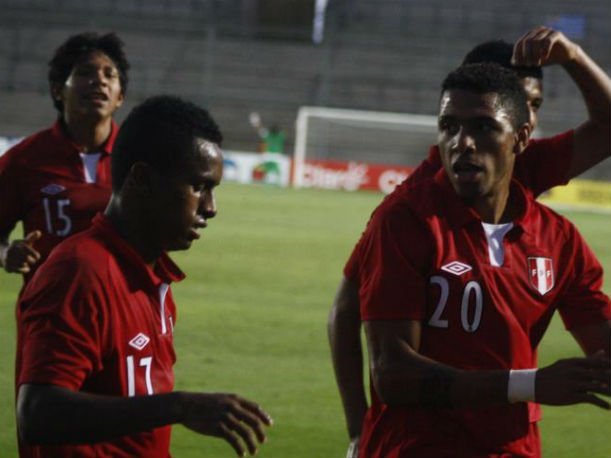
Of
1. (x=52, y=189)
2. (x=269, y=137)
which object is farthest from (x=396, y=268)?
(x=269, y=137)

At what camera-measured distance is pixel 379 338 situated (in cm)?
409

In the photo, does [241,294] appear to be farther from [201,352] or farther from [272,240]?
[272,240]

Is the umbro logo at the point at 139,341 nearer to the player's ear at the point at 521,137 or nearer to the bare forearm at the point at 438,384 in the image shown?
the bare forearm at the point at 438,384

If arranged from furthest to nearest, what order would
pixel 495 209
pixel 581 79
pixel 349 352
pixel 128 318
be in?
1. pixel 581 79
2. pixel 349 352
3. pixel 495 209
4. pixel 128 318

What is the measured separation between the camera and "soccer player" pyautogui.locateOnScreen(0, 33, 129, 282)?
7.01 m

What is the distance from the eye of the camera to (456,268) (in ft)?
13.7

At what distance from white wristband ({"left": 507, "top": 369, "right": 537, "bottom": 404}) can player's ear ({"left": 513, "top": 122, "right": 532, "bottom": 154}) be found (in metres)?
0.84

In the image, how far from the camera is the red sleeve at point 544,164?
534 cm

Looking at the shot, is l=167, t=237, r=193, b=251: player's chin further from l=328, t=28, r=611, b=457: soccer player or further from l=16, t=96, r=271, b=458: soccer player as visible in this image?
l=328, t=28, r=611, b=457: soccer player

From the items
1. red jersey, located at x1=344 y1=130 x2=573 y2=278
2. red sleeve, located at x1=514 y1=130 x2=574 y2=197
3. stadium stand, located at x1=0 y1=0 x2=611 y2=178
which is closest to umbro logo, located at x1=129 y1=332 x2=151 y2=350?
red jersey, located at x1=344 y1=130 x2=573 y2=278

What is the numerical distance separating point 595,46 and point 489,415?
131ft

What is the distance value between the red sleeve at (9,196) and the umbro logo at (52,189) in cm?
13

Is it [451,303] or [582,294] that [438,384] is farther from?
[582,294]

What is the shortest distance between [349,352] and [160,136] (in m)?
1.57
